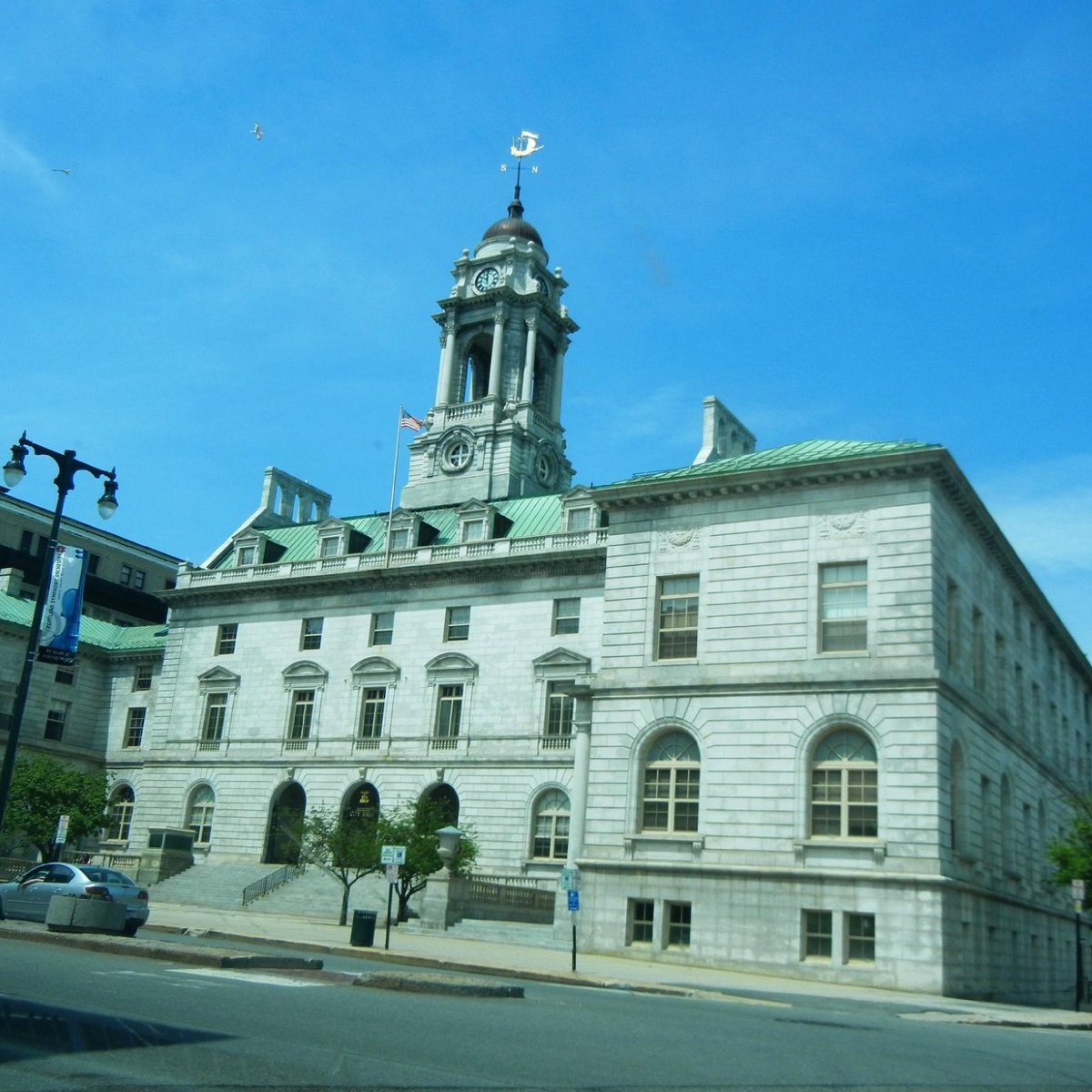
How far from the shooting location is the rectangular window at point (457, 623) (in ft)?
181

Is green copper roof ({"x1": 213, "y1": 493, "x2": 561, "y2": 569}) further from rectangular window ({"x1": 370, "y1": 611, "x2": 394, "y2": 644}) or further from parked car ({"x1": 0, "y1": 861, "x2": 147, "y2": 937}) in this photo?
parked car ({"x1": 0, "y1": 861, "x2": 147, "y2": 937})

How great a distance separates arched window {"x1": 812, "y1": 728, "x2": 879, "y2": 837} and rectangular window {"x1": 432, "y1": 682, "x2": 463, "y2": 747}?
21.6 m

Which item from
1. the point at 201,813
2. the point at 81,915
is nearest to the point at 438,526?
the point at 201,813

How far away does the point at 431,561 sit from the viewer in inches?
2215

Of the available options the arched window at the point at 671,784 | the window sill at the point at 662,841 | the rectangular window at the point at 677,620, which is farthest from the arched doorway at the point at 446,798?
the rectangular window at the point at 677,620

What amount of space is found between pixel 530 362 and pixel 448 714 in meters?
25.1

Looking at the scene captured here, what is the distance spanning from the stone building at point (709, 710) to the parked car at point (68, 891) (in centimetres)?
1401

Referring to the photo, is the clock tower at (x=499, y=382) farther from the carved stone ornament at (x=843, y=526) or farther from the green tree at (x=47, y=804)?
the carved stone ornament at (x=843, y=526)

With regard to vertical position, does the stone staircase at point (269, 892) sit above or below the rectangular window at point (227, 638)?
below

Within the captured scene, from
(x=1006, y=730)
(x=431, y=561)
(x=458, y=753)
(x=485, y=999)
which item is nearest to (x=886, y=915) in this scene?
(x=1006, y=730)

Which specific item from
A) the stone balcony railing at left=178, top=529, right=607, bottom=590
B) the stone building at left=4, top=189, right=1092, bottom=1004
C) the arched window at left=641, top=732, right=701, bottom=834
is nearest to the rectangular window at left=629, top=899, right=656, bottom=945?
the stone building at left=4, top=189, right=1092, bottom=1004

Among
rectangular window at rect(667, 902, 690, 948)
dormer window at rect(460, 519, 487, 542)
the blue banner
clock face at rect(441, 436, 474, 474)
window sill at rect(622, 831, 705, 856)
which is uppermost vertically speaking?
clock face at rect(441, 436, 474, 474)

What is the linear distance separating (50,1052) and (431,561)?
45.8 m

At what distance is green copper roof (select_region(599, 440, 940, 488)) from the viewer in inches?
1449
